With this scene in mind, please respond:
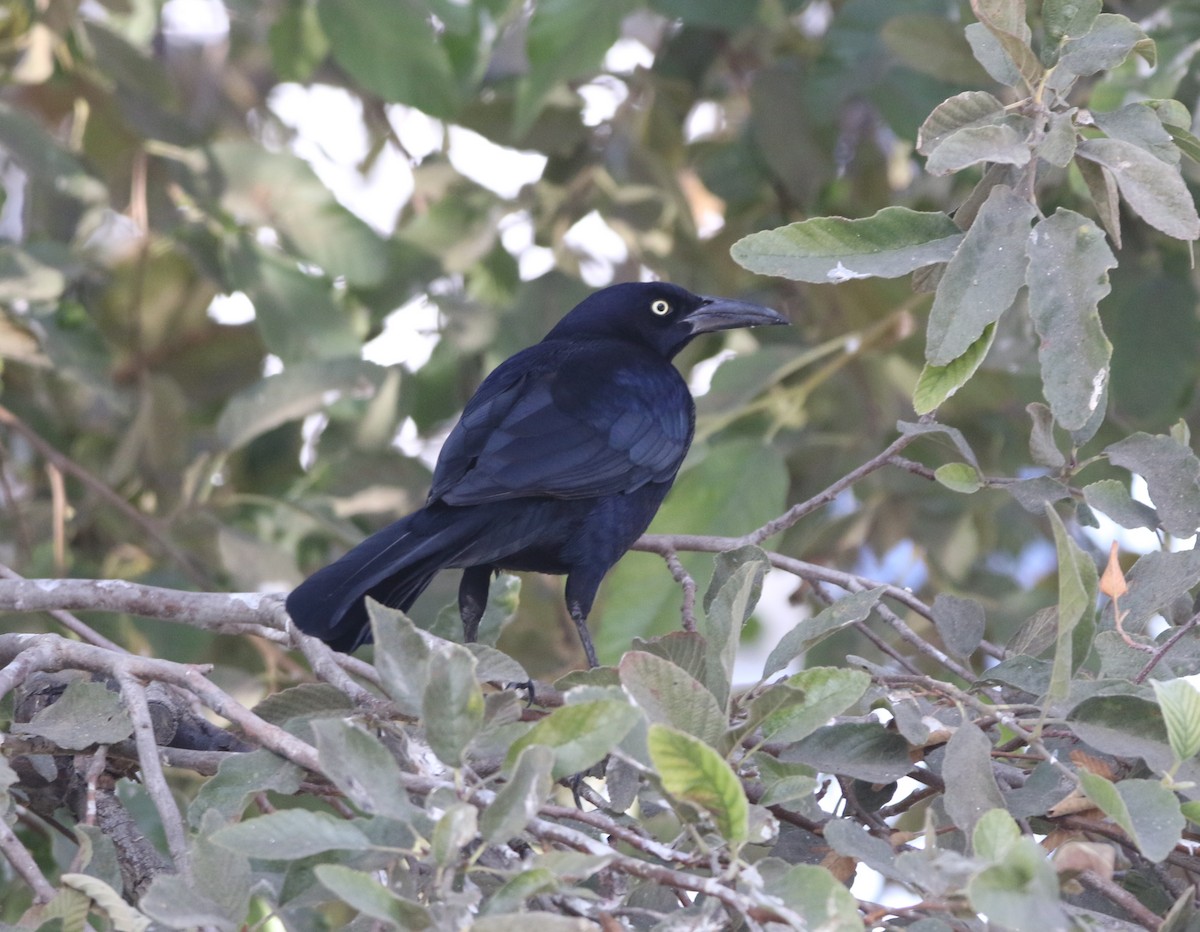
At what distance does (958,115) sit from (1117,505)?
0.75 metres

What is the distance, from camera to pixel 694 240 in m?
5.04

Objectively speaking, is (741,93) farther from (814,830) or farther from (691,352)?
(814,830)

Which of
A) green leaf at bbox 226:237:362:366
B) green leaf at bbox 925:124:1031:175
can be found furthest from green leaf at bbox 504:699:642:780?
green leaf at bbox 226:237:362:366

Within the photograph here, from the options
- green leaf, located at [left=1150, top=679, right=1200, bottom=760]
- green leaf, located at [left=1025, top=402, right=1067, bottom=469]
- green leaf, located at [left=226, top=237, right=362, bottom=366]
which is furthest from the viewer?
green leaf, located at [left=226, top=237, right=362, bottom=366]

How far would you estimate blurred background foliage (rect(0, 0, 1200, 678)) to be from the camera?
159 inches

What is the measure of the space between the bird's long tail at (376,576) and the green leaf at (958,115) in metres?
1.31

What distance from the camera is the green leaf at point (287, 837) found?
172 centimetres

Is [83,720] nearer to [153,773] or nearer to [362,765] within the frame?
[153,773]

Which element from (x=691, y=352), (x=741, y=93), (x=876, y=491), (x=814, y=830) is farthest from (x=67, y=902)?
(x=741, y=93)

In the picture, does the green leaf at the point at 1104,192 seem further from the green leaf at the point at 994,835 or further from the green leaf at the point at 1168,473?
the green leaf at the point at 994,835

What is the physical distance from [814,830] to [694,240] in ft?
10.2

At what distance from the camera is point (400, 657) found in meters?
1.92

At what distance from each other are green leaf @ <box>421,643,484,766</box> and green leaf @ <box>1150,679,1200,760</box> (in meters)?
0.85

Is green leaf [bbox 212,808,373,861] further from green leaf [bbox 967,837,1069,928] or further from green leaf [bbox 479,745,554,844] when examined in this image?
green leaf [bbox 967,837,1069,928]
